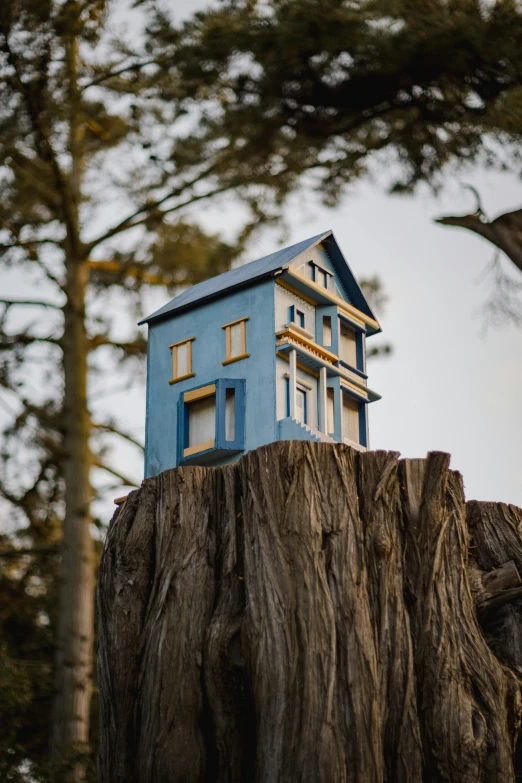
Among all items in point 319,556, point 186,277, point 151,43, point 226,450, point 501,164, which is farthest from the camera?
point 186,277

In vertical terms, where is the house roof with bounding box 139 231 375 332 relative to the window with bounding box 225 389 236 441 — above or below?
above

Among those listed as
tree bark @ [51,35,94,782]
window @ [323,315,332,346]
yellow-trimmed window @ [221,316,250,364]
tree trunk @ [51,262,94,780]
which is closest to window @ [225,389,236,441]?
yellow-trimmed window @ [221,316,250,364]

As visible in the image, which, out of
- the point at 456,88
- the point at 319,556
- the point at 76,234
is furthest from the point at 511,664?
the point at 76,234

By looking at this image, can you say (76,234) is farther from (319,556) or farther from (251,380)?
(319,556)

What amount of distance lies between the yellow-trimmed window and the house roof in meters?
0.25

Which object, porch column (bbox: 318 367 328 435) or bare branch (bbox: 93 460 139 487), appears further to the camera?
bare branch (bbox: 93 460 139 487)

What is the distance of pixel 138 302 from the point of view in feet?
46.6

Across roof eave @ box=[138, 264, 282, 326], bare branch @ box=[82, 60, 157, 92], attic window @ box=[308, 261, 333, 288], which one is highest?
bare branch @ box=[82, 60, 157, 92]

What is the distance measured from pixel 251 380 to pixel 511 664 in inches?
88.3

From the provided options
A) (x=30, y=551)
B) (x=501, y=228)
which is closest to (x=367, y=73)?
(x=501, y=228)

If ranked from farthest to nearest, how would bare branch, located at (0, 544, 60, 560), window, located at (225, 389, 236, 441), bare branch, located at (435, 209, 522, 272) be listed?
bare branch, located at (0, 544, 60, 560)
bare branch, located at (435, 209, 522, 272)
window, located at (225, 389, 236, 441)

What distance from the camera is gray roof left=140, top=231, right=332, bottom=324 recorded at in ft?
19.9

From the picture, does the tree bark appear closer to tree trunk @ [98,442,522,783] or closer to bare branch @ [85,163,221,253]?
bare branch @ [85,163,221,253]

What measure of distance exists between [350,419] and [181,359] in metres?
1.23
